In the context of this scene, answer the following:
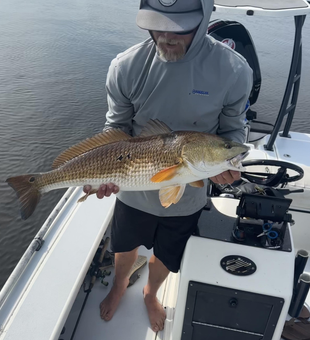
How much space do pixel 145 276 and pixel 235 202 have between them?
1.33 meters

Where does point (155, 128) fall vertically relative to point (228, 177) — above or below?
above

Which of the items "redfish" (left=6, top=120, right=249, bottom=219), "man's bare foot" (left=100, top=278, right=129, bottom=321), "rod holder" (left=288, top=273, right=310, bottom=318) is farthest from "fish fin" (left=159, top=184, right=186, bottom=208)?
"man's bare foot" (left=100, top=278, right=129, bottom=321)

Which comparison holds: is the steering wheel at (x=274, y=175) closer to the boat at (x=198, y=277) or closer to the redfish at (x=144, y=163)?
the boat at (x=198, y=277)

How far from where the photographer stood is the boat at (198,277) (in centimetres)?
208

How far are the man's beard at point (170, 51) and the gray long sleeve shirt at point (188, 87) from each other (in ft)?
0.14

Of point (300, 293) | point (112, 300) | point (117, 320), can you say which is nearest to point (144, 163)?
point (300, 293)

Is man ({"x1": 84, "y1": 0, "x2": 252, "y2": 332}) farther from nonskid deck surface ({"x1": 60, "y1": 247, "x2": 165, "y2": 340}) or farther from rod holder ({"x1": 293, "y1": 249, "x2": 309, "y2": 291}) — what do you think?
nonskid deck surface ({"x1": 60, "y1": 247, "x2": 165, "y2": 340})

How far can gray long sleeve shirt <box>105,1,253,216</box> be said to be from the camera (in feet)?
6.59

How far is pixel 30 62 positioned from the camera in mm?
12031

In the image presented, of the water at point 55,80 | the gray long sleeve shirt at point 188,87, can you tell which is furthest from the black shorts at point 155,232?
the water at point 55,80

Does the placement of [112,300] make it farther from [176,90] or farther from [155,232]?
[176,90]

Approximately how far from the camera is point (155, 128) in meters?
2.06

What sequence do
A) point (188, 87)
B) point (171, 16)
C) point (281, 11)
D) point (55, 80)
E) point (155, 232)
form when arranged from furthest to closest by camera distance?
1. point (55, 80)
2. point (281, 11)
3. point (155, 232)
4. point (188, 87)
5. point (171, 16)

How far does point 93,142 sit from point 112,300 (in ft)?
5.17
